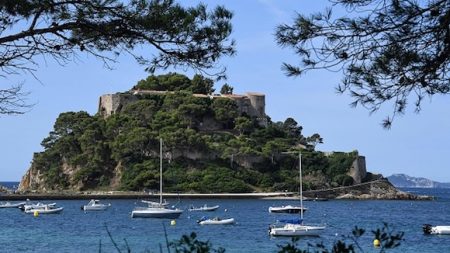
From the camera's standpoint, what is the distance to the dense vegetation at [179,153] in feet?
231

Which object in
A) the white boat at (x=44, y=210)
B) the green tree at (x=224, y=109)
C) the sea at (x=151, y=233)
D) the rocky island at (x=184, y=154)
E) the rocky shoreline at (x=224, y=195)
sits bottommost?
the sea at (x=151, y=233)

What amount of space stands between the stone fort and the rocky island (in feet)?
0.35

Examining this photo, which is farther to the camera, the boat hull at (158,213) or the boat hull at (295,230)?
the boat hull at (158,213)

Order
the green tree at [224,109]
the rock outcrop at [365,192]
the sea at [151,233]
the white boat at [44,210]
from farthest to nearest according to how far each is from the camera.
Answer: the green tree at [224,109], the rock outcrop at [365,192], the white boat at [44,210], the sea at [151,233]

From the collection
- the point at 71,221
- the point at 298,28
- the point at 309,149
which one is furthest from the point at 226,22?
the point at 309,149

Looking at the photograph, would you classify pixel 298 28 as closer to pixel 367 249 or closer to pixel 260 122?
pixel 367 249

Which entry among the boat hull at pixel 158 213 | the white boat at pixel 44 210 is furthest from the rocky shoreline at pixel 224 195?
the boat hull at pixel 158 213

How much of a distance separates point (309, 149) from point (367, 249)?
5715cm

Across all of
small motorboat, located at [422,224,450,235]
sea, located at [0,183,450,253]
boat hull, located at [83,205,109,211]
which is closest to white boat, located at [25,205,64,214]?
sea, located at [0,183,450,253]

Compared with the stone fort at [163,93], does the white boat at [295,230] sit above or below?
below

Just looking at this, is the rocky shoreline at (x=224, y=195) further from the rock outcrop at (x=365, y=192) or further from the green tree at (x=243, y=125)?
the green tree at (x=243, y=125)

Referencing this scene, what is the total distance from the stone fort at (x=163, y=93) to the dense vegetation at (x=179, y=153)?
1374mm

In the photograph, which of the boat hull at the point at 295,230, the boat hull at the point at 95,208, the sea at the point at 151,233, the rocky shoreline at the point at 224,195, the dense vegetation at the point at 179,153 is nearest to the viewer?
the sea at the point at 151,233

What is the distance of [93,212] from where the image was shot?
162 feet
